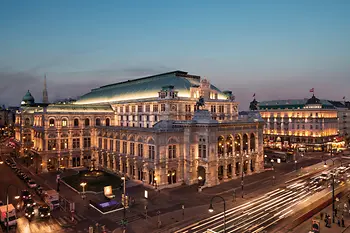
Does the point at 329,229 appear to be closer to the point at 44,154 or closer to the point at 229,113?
the point at 229,113

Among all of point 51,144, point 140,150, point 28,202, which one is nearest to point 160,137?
point 140,150

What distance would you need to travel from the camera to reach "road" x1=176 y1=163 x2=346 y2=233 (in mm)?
38812

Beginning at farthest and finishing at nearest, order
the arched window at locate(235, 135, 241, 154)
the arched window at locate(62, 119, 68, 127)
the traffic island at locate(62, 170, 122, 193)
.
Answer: the arched window at locate(62, 119, 68, 127) < the arched window at locate(235, 135, 241, 154) < the traffic island at locate(62, 170, 122, 193)

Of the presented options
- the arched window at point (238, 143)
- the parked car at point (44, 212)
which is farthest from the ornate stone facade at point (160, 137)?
the parked car at point (44, 212)

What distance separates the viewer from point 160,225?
40.3 meters

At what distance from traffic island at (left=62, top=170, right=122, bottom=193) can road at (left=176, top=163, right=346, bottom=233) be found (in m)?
27.3

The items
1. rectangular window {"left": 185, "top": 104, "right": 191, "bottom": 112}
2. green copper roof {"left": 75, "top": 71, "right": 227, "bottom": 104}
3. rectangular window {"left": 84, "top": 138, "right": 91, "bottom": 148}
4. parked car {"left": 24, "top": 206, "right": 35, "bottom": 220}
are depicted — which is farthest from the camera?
rectangular window {"left": 84, "top": 138, "right": 91, "bottom": 148}

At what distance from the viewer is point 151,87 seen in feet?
278

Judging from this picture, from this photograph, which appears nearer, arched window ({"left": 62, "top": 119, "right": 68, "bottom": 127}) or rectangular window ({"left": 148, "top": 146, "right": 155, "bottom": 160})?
rectangular window ({"left": 148, "top": 146, "right": 155, "bottom": 160})

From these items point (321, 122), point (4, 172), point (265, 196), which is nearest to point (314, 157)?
point (321, 122)

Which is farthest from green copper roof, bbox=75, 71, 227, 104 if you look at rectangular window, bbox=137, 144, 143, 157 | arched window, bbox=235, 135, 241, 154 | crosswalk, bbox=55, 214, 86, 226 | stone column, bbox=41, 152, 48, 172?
crosswalk, bbox=55, 214, 86, 226

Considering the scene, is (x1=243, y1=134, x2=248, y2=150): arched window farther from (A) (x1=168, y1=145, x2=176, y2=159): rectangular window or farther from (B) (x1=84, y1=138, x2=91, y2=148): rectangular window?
(B) (x1=84, y1=138, x2=91, y2=148): rectangular window

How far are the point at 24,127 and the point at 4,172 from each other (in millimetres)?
34927

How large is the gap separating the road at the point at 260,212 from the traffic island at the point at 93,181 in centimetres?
2728
